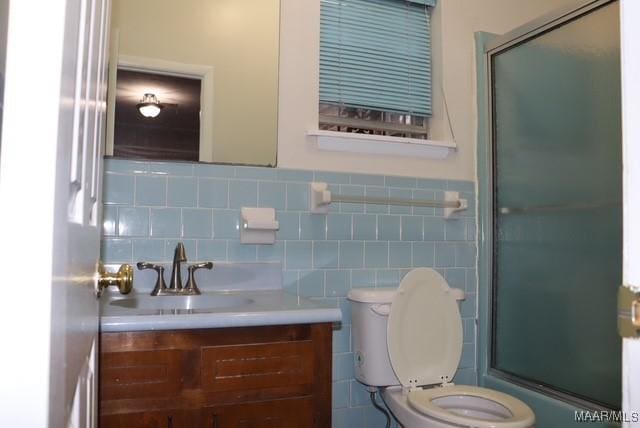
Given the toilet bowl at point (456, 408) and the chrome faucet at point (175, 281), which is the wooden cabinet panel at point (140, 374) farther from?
the toilet bowl at point (456, 408)

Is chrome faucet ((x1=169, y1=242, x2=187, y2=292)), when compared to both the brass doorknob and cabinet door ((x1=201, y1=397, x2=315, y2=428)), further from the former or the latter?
the brass doorknob

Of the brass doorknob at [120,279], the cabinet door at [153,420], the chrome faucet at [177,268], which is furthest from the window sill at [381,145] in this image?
the brass doorknob at [120,279]

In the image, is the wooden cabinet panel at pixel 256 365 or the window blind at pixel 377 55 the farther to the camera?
the window blind at pixel 377 55

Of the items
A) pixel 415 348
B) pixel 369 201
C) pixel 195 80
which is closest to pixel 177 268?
pixel 195 80

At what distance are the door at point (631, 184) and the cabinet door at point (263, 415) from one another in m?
0.94

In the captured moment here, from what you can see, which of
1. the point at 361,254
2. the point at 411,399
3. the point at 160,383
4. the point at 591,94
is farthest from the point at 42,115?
the point at 591,94

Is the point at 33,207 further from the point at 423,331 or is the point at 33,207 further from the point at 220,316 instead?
the point at 423,331

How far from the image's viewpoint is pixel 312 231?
76.2 inches

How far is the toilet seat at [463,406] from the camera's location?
1.44 metres

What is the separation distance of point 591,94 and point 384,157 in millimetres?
794

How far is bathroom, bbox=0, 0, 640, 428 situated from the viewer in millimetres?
1350

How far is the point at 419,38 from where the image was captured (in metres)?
2.23

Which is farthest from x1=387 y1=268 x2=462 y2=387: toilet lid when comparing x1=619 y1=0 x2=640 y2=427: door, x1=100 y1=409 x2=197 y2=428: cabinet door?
x1=619 y1=0 x2=640 y2=427: door

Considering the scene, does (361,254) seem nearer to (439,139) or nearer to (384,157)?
(384,157)
